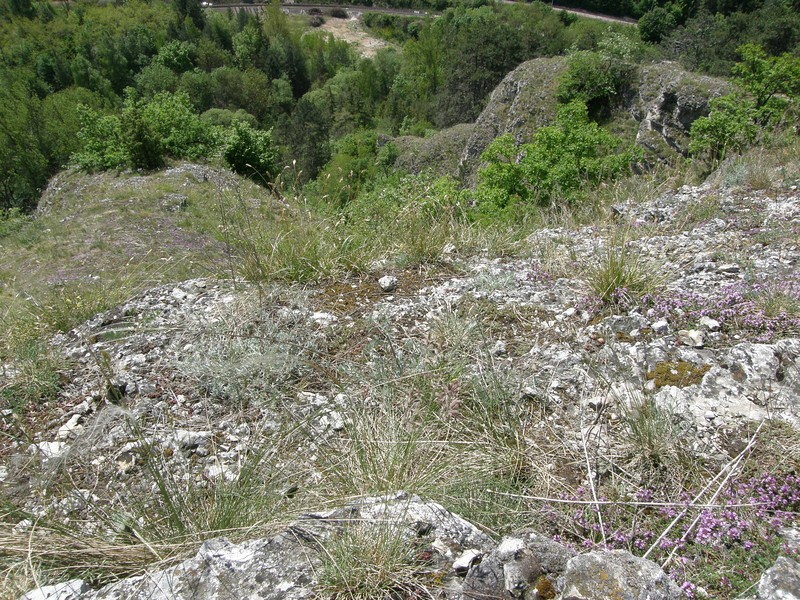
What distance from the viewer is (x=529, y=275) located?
13.6ft

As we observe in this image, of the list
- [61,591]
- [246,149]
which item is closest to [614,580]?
[61,591]

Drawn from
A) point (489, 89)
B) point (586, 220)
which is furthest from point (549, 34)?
point (586, 220)

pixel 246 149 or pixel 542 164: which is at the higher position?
pixel 542 164

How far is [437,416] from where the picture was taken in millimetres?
2623

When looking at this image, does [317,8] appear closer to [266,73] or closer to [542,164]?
[266,73]

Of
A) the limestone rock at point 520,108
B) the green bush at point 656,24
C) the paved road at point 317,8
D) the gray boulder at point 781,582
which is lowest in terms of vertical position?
the limestone rock at point 520,108

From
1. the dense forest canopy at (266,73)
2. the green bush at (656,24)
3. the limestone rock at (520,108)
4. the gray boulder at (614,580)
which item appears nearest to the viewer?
the gray boulder at (614,580)

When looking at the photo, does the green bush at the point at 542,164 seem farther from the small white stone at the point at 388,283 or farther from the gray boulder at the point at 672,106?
the small white stone at the point at 388,283

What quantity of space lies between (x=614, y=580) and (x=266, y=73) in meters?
87.6

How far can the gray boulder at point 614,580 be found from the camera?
1.46m

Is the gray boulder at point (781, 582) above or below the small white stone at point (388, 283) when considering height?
above

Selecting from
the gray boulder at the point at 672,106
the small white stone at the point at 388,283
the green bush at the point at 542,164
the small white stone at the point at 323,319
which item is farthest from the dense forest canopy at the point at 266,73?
the small white stone at the point at 323,319

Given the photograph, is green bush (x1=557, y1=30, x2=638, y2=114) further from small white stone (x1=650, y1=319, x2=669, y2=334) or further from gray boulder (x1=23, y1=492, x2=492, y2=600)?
gray boulder (x1=23, y1=492, x2=492, y2=600)

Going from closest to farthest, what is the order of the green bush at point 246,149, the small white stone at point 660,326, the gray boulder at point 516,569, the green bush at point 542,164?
the gray boulder at point 516,569
the small white stone at point 660,326
the green bush at point 542,164
the green bush at point 246,149
